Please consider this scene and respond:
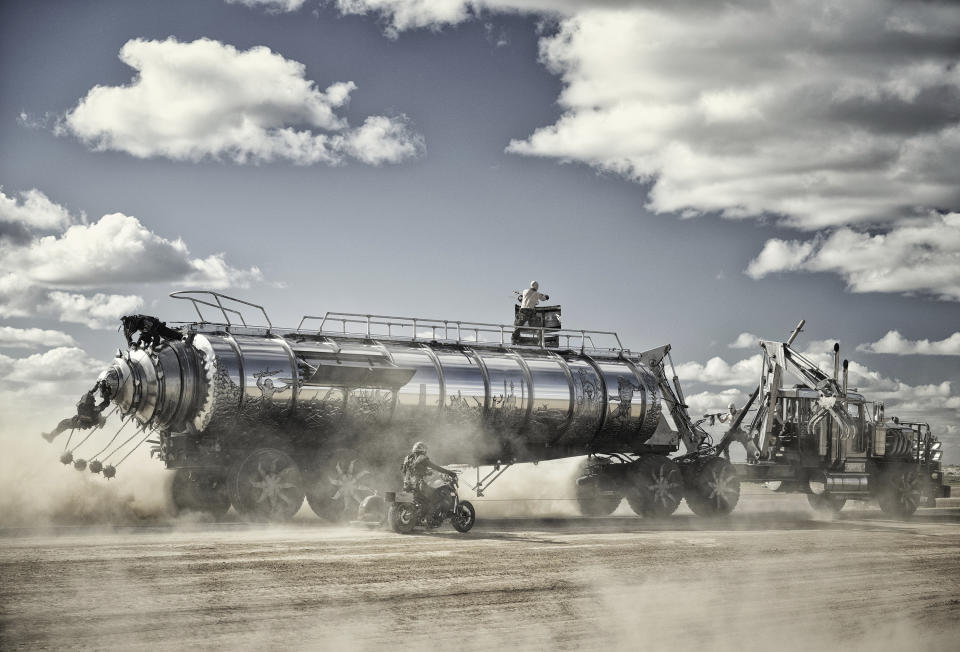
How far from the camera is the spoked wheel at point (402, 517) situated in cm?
2108

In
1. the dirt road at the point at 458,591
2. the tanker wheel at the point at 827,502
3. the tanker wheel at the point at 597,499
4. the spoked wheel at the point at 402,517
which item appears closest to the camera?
the dirt road at the point at 458,591

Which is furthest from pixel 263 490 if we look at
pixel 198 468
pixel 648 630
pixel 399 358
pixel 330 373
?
pixel 648 630

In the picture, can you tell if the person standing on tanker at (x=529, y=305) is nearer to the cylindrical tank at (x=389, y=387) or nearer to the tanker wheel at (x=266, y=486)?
the cylindrical tank at (x=389, y=387)

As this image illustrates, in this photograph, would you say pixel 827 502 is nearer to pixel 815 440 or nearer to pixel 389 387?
pixel 815 440

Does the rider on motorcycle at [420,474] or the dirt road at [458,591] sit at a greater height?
the rider on motorcycle at [420,474]

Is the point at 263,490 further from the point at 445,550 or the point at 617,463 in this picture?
the point at 617,463

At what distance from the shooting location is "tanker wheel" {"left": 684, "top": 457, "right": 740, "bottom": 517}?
30.4 metres

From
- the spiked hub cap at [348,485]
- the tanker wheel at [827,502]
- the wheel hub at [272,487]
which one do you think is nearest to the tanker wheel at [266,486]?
the wheel hub at [272,487]

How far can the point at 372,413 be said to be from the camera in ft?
83.5

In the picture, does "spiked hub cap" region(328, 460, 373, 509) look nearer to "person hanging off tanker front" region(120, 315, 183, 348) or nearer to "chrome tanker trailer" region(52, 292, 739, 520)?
"chrome tanker trailer" region(52, 292, 739, 520)

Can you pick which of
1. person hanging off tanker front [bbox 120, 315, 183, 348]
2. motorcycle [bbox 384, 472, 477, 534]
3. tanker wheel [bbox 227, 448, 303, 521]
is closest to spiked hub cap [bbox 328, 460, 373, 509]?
tanker wheel [bbox 227, 448, 303, 521]

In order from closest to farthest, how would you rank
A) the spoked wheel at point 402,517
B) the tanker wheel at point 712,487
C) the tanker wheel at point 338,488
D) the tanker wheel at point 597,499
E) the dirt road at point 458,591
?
the dirt road at point 458,591, the spoked wheel at point 402,517, the tanker wheel at point 338,488, the tanker wheel at point 712,487, the tanker wheel at point 597,499

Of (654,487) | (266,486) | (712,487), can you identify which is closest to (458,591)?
(266,486)

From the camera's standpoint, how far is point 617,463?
102 feet
